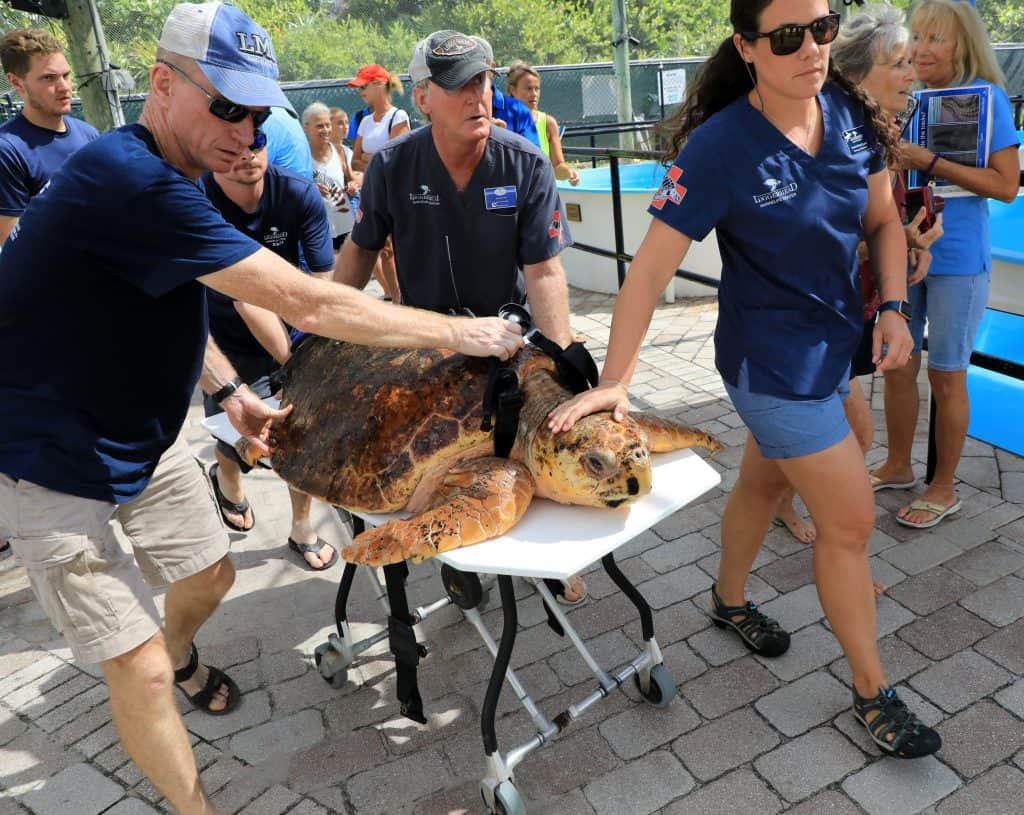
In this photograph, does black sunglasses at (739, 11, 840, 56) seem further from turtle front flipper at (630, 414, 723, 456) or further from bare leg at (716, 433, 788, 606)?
bare leg at (716, 433, 788, 606)

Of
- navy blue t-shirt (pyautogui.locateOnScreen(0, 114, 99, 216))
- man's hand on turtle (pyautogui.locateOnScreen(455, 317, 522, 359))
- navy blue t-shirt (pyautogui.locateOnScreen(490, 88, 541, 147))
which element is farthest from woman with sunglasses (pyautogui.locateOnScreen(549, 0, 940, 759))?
navy blue t-shirt (pyautogui.locateOnScreen(490, 88, 541, 147))

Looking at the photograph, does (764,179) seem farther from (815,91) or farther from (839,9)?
(839,9)

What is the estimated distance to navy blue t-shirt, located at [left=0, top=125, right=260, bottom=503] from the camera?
4.79 ft

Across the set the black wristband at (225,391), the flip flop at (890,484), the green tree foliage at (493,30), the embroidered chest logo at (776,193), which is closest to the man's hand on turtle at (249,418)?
the black wristband at (225,391)

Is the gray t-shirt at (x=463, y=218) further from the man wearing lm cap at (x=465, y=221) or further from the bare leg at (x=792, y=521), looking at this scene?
the bare leg at (x=792, y=521)

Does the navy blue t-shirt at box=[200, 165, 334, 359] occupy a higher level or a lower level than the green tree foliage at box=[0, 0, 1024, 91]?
lower

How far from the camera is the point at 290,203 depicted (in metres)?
2.87

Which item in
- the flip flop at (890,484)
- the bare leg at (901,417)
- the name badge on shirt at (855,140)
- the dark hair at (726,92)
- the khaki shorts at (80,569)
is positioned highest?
the dark hair at (726,92)

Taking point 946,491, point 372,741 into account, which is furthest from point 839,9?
point 372,741

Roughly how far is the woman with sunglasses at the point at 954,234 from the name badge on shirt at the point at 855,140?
1.01 meters

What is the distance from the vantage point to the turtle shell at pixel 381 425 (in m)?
1.88

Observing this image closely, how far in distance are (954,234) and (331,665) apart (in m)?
2.54

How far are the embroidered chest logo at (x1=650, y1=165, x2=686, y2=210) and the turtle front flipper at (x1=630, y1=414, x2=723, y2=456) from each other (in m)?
0.50

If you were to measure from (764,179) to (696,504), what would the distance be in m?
1.83
